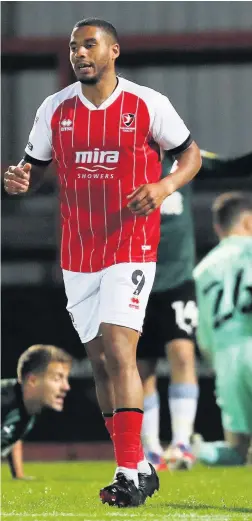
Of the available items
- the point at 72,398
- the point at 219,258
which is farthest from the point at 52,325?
the point at 219,258

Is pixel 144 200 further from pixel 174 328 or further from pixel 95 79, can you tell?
pixel 174 328

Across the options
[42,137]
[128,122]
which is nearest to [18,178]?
[42,137]

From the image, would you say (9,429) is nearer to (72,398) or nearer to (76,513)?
(72,398)

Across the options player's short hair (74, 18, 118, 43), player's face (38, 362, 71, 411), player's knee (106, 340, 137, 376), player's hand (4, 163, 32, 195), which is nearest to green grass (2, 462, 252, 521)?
player's face (38, 362, 71, 411)

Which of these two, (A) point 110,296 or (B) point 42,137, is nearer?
(A) point 110,296

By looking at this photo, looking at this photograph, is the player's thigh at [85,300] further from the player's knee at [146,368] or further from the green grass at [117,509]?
the player's knee at [146,368]

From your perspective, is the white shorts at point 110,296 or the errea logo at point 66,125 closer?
the white shorts at point 110,296

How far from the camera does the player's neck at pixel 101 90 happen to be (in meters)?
4.46

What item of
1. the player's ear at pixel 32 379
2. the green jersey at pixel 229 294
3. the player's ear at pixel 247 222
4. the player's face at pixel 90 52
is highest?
the player's face at pixel 90 52

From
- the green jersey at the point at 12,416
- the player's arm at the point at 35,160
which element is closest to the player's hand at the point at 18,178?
the player's arm at the point at 35,160

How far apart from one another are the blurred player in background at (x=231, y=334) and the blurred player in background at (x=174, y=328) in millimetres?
360

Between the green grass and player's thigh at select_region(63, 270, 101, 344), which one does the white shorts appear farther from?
the green grass

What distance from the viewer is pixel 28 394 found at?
6.12 meters

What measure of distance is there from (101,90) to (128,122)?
0.54ft
